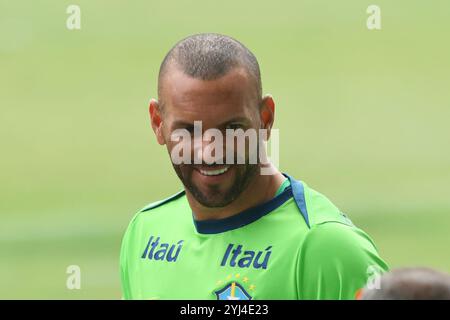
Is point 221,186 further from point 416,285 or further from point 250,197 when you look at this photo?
point 416,285

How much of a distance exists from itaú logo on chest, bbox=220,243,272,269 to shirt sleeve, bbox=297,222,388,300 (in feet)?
0.42

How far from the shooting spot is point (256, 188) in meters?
3.32

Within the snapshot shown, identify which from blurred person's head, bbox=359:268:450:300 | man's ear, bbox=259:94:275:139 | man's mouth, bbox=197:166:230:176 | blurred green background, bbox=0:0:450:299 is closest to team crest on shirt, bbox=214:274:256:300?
man's mouth, bbox=197:166:230:176

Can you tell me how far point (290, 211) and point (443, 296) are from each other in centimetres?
111

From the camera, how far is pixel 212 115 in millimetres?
3074

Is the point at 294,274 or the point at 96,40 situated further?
the point at 96,40

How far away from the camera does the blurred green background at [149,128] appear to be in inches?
356

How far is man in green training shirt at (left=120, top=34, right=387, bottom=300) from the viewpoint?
121 inches

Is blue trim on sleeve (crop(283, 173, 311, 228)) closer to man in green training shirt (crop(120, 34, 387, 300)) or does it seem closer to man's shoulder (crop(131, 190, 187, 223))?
man in green training shirt (crop(120, 34, 387, 300))

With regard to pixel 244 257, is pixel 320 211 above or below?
above

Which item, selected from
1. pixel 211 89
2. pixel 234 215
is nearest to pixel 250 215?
pixel 234 215

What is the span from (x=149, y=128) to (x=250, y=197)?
7.59 m

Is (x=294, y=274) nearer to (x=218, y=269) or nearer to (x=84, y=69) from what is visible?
(x=218, y=269)
